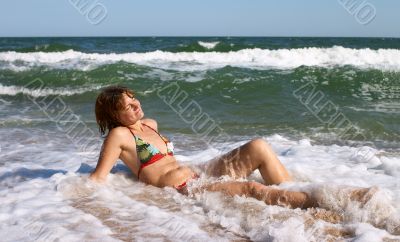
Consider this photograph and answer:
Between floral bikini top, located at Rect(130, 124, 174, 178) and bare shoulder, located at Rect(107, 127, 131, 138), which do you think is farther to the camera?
floral bikini top, located at Rect(130, 124, 174, 178)

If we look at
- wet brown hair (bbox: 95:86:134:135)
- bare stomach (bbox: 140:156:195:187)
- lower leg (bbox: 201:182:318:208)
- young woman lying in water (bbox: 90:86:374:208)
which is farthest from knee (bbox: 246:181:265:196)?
wet brown hair (bbox: 95:86:134:135)

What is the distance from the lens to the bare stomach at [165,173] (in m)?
3.93

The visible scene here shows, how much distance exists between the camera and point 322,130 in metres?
7.28

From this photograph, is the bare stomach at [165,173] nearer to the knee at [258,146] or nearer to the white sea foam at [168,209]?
the white sea foam at [168,209]

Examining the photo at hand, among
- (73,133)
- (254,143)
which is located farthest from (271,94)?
(254,143)

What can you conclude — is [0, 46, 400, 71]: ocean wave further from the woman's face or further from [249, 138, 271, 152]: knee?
[249, 138, 271, 152]: knee

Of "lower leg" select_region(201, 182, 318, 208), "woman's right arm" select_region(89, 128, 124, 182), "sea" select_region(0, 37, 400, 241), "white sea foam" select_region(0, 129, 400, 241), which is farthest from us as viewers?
"woman's right arm" select_region(89, 128, 124, 182)

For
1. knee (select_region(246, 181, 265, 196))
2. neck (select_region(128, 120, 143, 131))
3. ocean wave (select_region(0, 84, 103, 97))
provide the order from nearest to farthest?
knee (select_region(246, 181, 265, 196))
neck (select_region(128, 120, 143, 131))
ocean wave (select_region(0, 84, 103, 97))

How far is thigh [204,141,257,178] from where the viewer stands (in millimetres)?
3914

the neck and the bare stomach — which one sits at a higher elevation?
the neck

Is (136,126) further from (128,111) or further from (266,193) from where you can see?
(266,193)

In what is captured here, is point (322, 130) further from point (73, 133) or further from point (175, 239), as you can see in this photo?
point (175, 239)

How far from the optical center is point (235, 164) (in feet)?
13.1

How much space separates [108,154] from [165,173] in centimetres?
52
